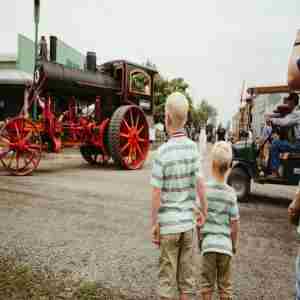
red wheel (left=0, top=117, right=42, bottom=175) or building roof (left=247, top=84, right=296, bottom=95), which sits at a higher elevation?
building roof (left=247, top=84, right=296, bottom=95)

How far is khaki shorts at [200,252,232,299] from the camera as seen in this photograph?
2.23m

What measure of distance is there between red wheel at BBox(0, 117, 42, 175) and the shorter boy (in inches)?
230

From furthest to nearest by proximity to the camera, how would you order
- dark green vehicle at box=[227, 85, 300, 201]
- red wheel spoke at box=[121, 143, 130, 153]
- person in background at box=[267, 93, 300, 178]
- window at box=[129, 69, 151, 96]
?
window at box=[129, 69, 151, 96] < red wheel spoke at box=[121, 143, 130, 153] < dark green vehicle at box=[227, 85, 300, 201] < person in background at box=[267, 93, 300, 178]

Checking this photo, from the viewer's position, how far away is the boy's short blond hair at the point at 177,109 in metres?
2.10

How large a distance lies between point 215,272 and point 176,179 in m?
0.68

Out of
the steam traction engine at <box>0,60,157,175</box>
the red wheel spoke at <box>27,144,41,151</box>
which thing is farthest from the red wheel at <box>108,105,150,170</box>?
the red wheel spoke at <box>27,144,41,151</box>

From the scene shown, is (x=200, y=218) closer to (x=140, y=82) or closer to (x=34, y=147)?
(x=34, y=147)

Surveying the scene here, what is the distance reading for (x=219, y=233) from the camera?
2254 millimetres

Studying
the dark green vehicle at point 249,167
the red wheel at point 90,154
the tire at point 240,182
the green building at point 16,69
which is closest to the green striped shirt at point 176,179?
the dark green vehicle at point 249,167

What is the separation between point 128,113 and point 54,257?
6749 mm

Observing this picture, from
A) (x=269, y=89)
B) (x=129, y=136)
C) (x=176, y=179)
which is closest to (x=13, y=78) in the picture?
(x=129, y=136)

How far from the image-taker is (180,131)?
7.08ft

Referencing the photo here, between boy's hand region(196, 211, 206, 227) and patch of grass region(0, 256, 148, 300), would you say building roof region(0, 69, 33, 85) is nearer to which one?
patch of grass region(0, 256, 148, 300)

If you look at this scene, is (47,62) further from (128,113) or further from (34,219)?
(34,219)
